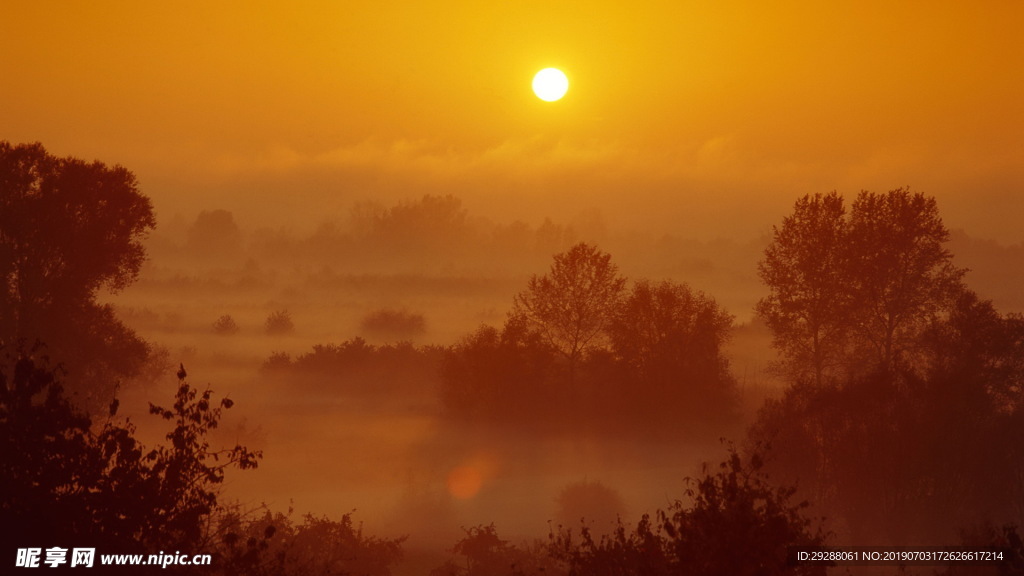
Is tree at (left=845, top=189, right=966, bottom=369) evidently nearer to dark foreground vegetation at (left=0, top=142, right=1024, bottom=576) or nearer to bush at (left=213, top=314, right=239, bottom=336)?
dark foreground vegetation at (left=0, top=142, right=1024, bottom=576)

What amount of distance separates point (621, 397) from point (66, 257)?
3289 cm

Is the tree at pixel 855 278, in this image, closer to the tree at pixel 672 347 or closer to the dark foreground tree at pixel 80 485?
the tree at pixel 672 347

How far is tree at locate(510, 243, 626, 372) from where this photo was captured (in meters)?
58.4

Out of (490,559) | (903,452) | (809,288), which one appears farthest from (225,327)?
(903,452)

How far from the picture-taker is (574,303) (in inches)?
2304

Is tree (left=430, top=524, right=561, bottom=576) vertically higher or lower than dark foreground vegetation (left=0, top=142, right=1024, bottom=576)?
lower

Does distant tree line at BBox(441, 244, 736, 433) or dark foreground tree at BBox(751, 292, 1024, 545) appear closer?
dark foreground tree at BBox(751, 292, 1024, 545)

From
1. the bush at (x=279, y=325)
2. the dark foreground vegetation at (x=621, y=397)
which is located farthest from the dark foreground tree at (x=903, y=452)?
the bush at (x=279, y=325)

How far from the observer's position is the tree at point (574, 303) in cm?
5844

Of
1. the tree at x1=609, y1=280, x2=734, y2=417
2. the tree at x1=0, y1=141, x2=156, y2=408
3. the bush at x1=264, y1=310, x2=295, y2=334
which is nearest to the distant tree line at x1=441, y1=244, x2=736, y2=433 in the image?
the tree at x1=609, y1=280, x2=734, y2=417

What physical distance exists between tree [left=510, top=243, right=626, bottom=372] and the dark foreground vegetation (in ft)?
0.42

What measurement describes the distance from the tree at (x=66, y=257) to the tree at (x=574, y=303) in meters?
23.7

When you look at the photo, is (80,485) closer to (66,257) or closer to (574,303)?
(66,257)

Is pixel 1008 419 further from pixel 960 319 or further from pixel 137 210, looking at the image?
pixel 137 210
